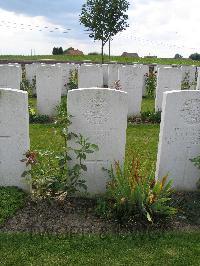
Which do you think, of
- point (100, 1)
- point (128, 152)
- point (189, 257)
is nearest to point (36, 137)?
point (128, 152)

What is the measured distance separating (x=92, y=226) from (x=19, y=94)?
6.60ft

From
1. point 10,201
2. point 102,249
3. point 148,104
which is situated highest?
point 148,104

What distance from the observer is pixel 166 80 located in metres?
11.2

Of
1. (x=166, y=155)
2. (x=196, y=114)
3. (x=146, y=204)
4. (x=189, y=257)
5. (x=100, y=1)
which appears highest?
(x=100, y=1)

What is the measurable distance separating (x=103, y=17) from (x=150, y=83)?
10.1 m

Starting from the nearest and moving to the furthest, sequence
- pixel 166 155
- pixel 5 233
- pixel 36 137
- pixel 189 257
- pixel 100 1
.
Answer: pixel 189 257 < pixel 5 233 < pixel 166 155 < pixel 36 137 < pixel 100 1

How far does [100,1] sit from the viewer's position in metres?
24.0

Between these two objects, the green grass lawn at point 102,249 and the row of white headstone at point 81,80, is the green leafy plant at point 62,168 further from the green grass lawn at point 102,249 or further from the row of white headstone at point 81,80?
the row of white headstone at point 81,80

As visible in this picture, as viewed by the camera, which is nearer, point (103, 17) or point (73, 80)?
point (73, 80)

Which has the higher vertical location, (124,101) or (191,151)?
(124,101)

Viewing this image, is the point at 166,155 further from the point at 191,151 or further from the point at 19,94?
the point at 19,94

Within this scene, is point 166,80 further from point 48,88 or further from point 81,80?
point 48,88

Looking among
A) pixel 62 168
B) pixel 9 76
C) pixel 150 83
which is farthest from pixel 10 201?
pixel 150 83

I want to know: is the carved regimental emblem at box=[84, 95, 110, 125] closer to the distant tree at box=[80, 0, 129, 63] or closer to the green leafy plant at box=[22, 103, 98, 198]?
the green leafy plant at box=[22, 103, 98, 198]
